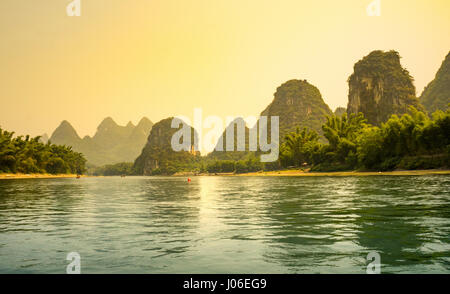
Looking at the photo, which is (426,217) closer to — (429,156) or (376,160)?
(429,156)

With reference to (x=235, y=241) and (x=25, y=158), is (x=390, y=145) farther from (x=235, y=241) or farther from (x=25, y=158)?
(x=25, y=158)

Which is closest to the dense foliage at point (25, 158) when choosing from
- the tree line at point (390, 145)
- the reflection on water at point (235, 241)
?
the tree line at point (390, 145)

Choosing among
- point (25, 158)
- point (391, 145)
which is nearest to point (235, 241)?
point (391, 145)

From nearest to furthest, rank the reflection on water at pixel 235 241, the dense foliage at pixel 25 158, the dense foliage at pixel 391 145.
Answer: the reflection on water at pixel 235 241
the dense foliage at pixel 391 145
the dense foliage at pixel 25 158

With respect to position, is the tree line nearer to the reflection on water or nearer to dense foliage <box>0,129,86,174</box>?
the reflection on water

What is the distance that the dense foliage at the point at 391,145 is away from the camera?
60750mm

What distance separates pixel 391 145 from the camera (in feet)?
237

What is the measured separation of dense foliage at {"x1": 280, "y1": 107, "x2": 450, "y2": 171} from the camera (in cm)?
6075

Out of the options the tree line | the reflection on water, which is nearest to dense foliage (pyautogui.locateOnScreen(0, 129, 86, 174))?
the tree line

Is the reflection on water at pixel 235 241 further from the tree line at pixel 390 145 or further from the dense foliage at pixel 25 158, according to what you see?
the dense foliage at pixel 25 158

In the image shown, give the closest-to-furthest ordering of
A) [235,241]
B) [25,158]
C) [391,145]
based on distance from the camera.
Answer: [235,241], [391,145], [25,158]

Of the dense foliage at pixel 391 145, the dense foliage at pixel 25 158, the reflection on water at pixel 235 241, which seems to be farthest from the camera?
the dense foliage at pixel 25 158
